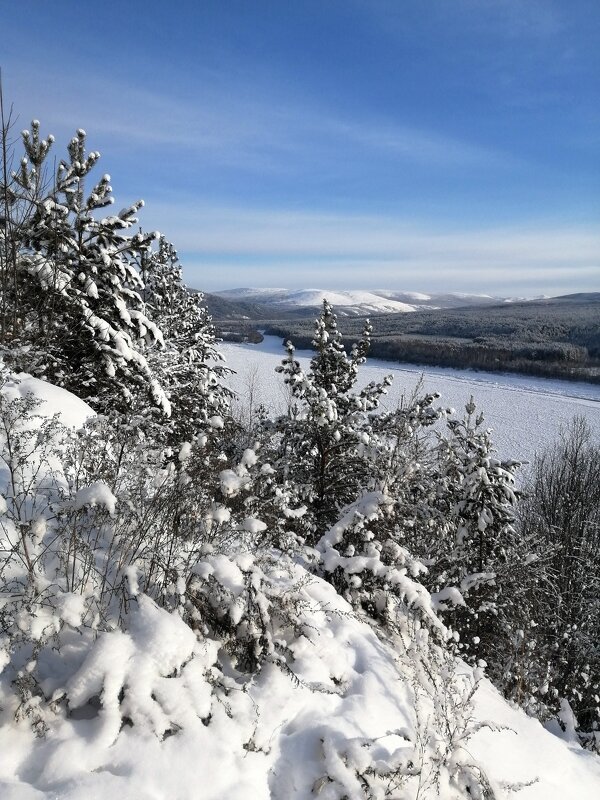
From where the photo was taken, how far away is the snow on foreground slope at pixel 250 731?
213 cm

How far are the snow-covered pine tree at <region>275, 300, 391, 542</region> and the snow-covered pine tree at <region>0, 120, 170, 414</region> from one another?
3.06 meters

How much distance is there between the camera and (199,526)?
150 inches

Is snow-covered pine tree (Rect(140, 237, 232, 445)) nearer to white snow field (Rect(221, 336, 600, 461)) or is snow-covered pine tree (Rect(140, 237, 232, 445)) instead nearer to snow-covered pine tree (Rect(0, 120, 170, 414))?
snow-covered pine tree (Rect(0, 120, 170, 414))

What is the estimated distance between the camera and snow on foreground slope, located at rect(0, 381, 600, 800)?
2.13 meters

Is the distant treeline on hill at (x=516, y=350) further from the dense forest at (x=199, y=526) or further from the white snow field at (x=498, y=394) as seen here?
the dense forest at (x=199, y=526)

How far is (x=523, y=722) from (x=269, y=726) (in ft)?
8.48

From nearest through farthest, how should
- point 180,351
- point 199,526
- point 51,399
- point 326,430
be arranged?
point 199,526 < point 51,399 < point 326,430 < point 180,351

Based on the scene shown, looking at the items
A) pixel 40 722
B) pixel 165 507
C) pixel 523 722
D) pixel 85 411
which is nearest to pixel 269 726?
pixel 40 722

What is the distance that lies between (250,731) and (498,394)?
167ft

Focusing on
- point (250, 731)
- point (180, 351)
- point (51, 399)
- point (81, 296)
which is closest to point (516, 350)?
point (180, 351)

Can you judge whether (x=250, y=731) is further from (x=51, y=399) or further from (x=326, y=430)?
(x=326, y=430)

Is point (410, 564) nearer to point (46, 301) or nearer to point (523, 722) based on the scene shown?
point (523, 722)

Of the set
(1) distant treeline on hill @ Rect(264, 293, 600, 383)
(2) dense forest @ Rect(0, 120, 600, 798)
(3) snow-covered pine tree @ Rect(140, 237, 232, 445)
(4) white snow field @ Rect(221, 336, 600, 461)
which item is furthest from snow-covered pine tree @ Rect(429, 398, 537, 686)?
(1) distant treeline on hill @ Rect(264, 293, 600, 383)

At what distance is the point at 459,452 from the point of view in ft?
33.5
